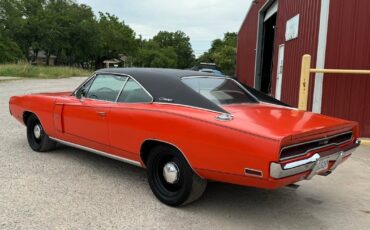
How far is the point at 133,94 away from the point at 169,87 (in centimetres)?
54

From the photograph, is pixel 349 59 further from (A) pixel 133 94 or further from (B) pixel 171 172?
(B) pixel 171 172

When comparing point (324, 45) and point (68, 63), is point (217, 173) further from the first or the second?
point (68, 63)

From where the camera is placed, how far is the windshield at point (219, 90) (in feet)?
15.2

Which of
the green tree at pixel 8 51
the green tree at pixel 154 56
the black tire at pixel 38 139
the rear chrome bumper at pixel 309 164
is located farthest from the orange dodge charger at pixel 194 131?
the green tree at pixel 154 56

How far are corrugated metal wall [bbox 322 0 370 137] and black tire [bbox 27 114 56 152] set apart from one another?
17.3 feet

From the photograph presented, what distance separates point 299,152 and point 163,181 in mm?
1506

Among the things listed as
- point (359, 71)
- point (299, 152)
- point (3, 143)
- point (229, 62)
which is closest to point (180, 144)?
point (299, 152)

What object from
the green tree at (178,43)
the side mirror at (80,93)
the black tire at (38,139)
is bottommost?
the black tire at (38,139)

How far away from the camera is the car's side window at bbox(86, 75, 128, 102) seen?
205 inches

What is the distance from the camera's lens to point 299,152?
12.2 feet

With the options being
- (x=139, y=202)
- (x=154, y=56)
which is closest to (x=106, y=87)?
(x=139, y=202)

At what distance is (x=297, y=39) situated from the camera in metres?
10.5

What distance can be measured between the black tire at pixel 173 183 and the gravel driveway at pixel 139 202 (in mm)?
116

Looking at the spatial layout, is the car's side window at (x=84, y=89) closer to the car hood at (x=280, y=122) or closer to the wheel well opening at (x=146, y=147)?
the wheel well opening at (x=146, y=147)
